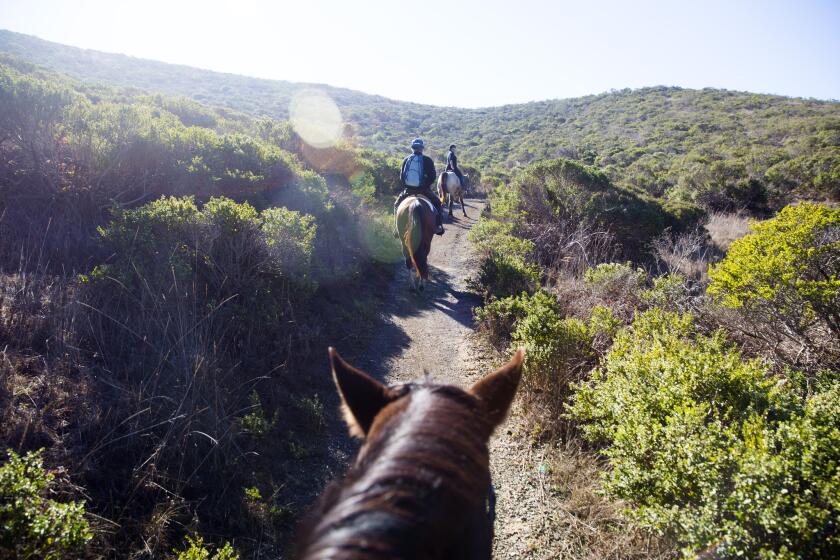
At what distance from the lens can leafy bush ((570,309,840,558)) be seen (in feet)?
5.68

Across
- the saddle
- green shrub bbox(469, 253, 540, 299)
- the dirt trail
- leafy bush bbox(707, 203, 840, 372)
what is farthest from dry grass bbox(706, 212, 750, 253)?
the saddle

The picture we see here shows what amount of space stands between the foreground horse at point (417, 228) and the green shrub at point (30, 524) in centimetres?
589

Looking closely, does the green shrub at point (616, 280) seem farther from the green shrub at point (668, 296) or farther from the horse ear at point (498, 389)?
the horse ear at point (498, 389)

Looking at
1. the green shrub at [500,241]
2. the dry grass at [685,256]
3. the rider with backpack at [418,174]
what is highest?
the rider with backpack at [418,174]

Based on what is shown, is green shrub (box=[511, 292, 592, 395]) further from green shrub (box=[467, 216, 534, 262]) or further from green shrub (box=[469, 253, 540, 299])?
green shrub (box=[467, 216, 534, 262])

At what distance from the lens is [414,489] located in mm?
829

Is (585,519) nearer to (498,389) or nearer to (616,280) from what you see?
(498,389)

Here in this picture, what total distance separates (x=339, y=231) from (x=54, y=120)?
478cm

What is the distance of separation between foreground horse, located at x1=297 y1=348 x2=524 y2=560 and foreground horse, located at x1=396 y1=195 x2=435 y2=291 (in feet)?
19.6

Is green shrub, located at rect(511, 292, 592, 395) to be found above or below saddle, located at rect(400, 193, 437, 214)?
below

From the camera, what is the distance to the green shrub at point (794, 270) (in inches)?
137

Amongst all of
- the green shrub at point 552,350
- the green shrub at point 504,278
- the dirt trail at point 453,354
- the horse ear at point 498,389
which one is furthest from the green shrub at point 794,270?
the horse ear at point 498,389

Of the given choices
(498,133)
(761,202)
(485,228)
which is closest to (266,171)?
(485,228)

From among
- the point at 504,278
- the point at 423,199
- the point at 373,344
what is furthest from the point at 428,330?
the point at 423,199
